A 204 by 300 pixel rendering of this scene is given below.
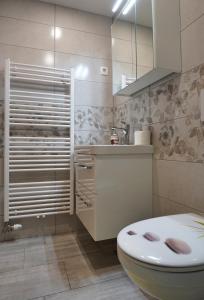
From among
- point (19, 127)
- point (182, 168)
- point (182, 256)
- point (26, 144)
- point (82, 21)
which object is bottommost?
point (182, 256)

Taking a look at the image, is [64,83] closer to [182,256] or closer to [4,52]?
[4,52]

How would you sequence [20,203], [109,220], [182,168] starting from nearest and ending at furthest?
1. [182,168]
2. [109,220]
3. [20,203]

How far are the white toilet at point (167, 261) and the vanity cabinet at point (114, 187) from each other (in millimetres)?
490

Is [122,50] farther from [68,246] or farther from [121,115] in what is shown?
[68,246]

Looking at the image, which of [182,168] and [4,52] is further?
[4,52]

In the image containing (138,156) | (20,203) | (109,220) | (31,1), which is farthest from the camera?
(31,1)

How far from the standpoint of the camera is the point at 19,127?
5.59 feet

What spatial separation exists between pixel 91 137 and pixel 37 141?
52 cm

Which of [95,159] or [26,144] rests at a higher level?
[26,144]

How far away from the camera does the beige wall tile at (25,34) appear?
1.69 metres

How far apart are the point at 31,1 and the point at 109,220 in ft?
6.44

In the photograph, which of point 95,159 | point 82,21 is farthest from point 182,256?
point 82,21

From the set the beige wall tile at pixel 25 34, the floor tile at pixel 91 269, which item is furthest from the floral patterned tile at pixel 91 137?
the floor tile at pixel 91 269

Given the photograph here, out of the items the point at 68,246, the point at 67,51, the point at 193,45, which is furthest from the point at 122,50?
the point at 68,246
